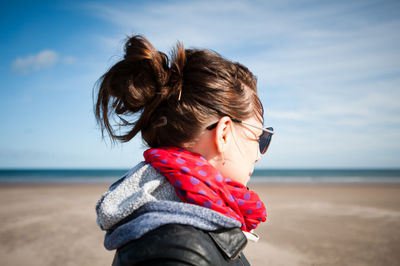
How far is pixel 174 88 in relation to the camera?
121cm

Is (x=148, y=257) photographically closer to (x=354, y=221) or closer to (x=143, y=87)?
(x=143, y=87)

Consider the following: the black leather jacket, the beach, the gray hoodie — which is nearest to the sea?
the beach

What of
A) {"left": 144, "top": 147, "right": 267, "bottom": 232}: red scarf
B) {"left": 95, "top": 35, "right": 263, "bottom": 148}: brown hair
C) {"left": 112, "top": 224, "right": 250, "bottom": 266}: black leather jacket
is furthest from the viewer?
{"left": 95, "top": 35, "right": 263, "bottom": 148}: brown hair

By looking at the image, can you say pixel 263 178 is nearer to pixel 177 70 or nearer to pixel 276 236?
pixel 276 236

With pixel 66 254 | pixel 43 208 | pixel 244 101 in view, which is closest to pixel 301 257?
pixel 66 254

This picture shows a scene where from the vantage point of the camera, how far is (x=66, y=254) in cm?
505

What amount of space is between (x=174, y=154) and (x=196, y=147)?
142 millimetres

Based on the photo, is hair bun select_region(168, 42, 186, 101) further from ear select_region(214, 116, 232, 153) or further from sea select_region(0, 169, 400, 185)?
sea select_region(0, 169, 400, 185)

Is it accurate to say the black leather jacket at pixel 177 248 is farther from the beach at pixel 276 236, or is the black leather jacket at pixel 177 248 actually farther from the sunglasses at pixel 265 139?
the beach at pixel 276 236

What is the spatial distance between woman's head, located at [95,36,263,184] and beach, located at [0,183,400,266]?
4.28 m

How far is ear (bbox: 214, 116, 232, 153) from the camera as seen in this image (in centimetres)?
122

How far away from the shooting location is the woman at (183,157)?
94 centimetres

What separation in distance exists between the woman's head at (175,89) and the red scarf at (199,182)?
0.39 ft

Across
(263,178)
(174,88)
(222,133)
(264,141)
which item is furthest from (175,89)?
(263,178)
